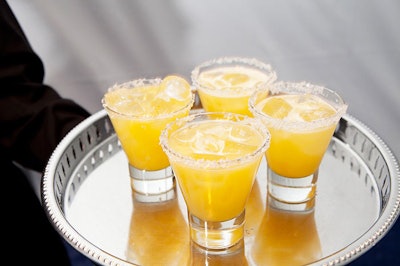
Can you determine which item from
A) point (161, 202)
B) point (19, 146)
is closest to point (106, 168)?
point (161, 202)

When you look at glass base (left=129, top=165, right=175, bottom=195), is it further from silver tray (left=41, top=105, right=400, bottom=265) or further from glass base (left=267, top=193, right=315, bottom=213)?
glass base (left=267, top=193, right=315, bottom=213)

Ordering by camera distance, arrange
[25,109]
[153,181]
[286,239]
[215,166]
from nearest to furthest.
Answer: [215,166]
[286,239]
[153,181]
[25,109]

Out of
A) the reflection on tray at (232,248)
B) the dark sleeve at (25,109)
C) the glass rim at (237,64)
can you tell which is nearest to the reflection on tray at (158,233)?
the reflection on tray at (232,248)

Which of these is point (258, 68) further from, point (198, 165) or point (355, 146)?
point (198, 165)

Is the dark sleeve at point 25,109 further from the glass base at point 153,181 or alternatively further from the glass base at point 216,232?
the glass base at point 216,232

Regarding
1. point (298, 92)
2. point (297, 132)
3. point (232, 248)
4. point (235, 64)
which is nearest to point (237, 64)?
point (235, 64)

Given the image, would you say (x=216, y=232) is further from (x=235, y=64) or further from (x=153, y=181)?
(x=235, y=64)
